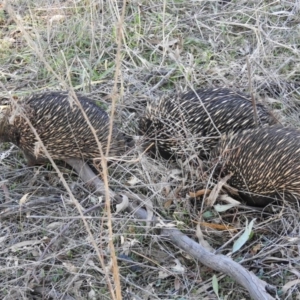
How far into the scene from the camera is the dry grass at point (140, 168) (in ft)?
7.52

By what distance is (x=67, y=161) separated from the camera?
2973mm

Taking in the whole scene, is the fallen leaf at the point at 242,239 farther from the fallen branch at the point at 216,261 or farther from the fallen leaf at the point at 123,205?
the fallen leaf at the point at 123,205

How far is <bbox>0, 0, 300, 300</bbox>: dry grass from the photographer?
229 cm

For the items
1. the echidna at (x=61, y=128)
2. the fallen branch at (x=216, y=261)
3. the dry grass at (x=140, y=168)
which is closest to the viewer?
the fallen branch at (x=216, y=261)

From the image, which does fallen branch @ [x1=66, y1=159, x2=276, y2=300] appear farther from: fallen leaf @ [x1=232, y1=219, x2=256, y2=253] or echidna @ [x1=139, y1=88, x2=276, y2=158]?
echidna @ [x1=139, y1=88, x2=276, y2=158]

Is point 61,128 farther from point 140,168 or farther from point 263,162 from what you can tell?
point 263,162

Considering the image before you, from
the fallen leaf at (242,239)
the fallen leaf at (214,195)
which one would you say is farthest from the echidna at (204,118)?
the fallen leaf at (242,239)

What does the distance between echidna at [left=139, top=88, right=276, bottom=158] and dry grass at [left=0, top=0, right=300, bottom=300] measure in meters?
0.15

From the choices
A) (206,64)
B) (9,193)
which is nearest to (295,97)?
(206,64)

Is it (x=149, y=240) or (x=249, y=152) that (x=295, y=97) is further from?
(x=149, y=240)

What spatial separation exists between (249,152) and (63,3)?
2014mm

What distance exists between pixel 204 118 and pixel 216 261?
935 mm

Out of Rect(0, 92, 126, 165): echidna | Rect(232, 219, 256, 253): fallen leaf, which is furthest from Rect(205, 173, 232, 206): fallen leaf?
Rect(0, 92, 126, 165): echidna

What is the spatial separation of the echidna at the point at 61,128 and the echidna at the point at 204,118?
0.80 feet
